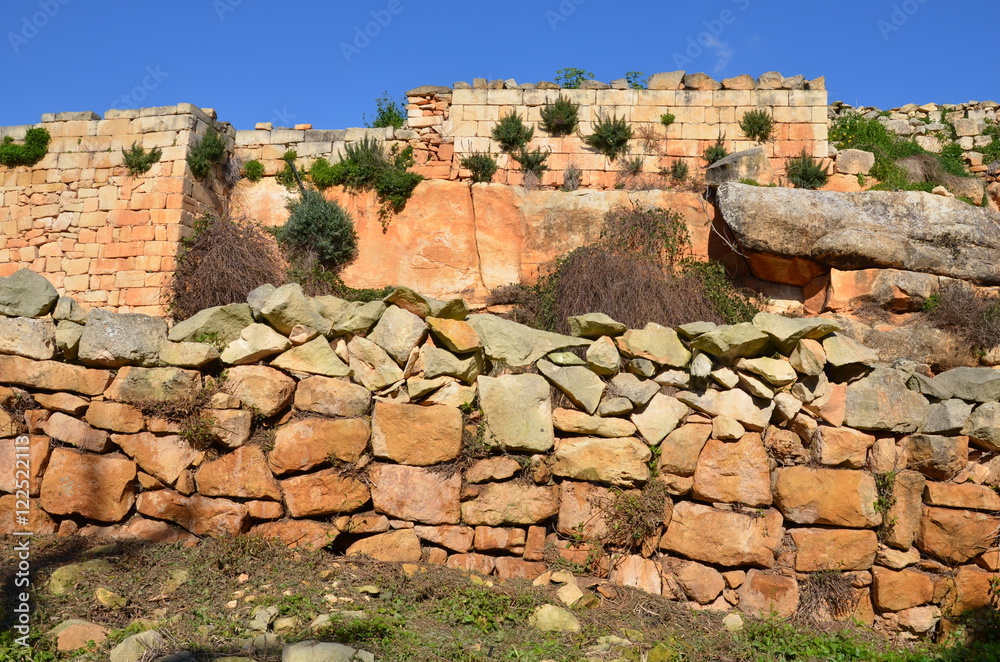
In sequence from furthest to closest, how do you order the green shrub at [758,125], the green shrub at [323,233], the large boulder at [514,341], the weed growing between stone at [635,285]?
the green shrub at [758,125] < the green shrub at [323,233] < the weed growing between stone at [635,285] < the large boulder at [514,341]

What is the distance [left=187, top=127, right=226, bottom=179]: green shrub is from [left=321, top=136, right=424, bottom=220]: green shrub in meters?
1.64

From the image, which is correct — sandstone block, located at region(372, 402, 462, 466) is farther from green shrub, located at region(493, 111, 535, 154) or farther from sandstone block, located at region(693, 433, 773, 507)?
green shrub, located at region(493, 111, 535, 154)

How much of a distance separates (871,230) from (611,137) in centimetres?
407

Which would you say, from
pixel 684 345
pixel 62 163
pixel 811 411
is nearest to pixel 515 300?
pixel 684 345

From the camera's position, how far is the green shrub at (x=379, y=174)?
35.4 feet

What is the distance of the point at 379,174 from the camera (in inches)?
429

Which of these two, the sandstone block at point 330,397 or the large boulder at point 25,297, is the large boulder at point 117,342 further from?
the sandstone block at point 330,397

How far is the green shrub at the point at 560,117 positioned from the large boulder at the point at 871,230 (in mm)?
3352

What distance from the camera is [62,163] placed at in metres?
11.3

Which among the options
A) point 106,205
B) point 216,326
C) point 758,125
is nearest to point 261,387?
point 216,326

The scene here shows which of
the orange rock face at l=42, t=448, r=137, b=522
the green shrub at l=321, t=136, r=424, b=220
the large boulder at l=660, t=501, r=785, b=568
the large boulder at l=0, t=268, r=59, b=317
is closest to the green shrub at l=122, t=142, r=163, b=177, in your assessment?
the green shrub at l=321, t=136, r=424, b=220

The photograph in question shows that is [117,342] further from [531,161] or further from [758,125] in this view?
[758,125]

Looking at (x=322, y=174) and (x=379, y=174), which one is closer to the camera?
(x=379, y=174)

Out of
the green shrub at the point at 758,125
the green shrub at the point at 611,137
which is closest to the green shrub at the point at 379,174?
the green shrub at the point at 611,137
